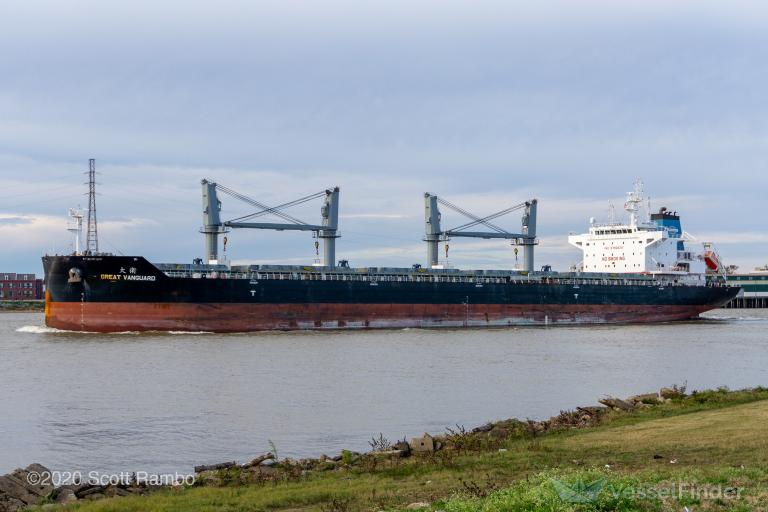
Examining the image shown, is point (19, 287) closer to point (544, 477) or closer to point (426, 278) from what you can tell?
point (426, 278)

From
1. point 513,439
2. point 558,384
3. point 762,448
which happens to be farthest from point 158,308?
point 762,448

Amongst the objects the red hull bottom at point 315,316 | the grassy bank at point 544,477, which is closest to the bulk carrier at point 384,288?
the red hull bottom at point 315,316

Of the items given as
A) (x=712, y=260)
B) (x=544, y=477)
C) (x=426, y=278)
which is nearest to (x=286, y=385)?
(x=544, y=477)

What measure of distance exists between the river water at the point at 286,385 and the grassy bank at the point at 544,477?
2.53m

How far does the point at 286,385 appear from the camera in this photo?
17.2m

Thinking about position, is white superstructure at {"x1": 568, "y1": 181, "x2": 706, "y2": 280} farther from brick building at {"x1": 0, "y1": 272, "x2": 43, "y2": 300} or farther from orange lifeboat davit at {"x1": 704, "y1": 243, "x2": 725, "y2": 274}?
brick building at {"x1": 0, "y1": 272, "x2": 43, "y2": 300}

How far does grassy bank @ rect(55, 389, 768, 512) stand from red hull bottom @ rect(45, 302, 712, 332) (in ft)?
76.2

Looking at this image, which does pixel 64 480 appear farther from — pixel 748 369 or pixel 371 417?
pixel 748 369

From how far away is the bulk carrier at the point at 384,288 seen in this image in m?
31.1

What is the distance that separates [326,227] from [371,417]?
27.2m

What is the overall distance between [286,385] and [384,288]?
19.3m

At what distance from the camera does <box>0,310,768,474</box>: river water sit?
11.6 m

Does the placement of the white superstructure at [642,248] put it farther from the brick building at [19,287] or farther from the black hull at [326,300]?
the brick building at [19,287]

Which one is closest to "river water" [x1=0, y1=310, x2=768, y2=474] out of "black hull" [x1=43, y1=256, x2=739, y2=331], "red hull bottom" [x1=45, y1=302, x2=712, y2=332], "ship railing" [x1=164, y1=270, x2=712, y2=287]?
"red hull bottom" [x1=45, y1=302, x2=712, y2=332]
